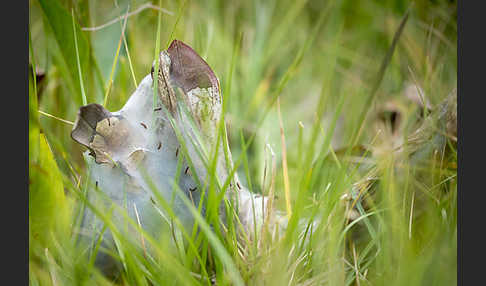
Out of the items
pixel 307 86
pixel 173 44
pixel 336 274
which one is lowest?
pixel 336 274

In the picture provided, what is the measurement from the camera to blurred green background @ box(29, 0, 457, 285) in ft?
1.67

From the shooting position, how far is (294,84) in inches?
44.3

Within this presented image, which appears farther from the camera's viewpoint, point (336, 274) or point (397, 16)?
point (397, 16)

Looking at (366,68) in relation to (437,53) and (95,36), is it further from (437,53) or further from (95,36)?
(95,36)

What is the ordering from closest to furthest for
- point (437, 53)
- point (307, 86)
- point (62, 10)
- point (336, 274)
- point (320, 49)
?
point (336, 274) → point (62, 10) → point (437, 53) → point (307, 86) → point (320, 49)

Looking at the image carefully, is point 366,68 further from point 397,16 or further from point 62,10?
point 62,10

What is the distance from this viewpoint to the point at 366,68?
3.81 ft

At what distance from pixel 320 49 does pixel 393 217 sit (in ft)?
2.69

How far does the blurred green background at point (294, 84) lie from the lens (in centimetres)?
51

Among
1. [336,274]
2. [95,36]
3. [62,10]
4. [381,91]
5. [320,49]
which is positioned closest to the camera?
[336,274]

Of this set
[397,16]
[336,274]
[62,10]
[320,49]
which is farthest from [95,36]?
[397,16]

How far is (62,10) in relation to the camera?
63 cm

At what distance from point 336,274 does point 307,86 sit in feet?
2.36

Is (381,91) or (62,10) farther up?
(62,10)
